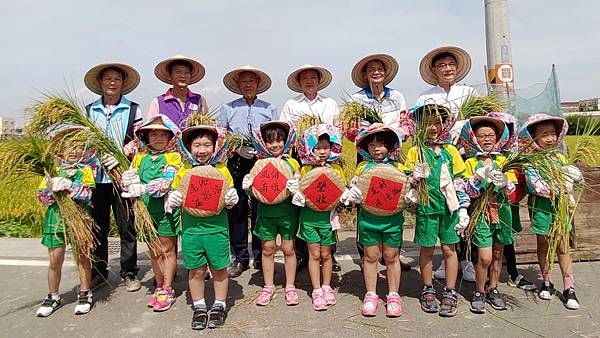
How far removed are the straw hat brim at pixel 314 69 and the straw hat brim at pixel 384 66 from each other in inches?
12.0

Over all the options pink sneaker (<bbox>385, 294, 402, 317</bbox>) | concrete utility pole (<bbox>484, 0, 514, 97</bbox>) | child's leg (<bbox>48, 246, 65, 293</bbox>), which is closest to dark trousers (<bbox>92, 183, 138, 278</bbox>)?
child's leg (<bbox>48, 246, 65, 293</bbox>)

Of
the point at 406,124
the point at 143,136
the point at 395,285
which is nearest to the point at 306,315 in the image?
the point at 395,285

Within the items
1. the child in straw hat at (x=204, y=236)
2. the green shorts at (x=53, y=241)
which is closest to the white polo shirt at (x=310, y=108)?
the child in straw hat at (x=204, y=236)

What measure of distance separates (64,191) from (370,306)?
108 inches

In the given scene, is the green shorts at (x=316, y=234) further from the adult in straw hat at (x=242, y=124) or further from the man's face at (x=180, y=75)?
the man's face at (x=180, y=75)

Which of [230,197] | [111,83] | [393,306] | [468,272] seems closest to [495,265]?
[468,272]

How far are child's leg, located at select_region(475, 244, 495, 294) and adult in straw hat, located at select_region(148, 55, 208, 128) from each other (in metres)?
2.94

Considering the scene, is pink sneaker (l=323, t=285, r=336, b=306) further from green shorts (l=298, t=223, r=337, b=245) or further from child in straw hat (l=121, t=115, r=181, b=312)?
child in straw hat (l=121, t=115, r=181, b=312)

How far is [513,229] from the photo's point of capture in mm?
4098

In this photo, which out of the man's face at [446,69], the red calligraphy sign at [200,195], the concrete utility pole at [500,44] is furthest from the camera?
the concrete utility pole at [500,44]

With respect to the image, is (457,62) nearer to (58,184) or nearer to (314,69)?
(314,69)

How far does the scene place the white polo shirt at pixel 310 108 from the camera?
4.61m

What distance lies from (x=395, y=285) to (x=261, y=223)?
132cm

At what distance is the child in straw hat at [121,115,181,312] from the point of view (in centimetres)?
387
